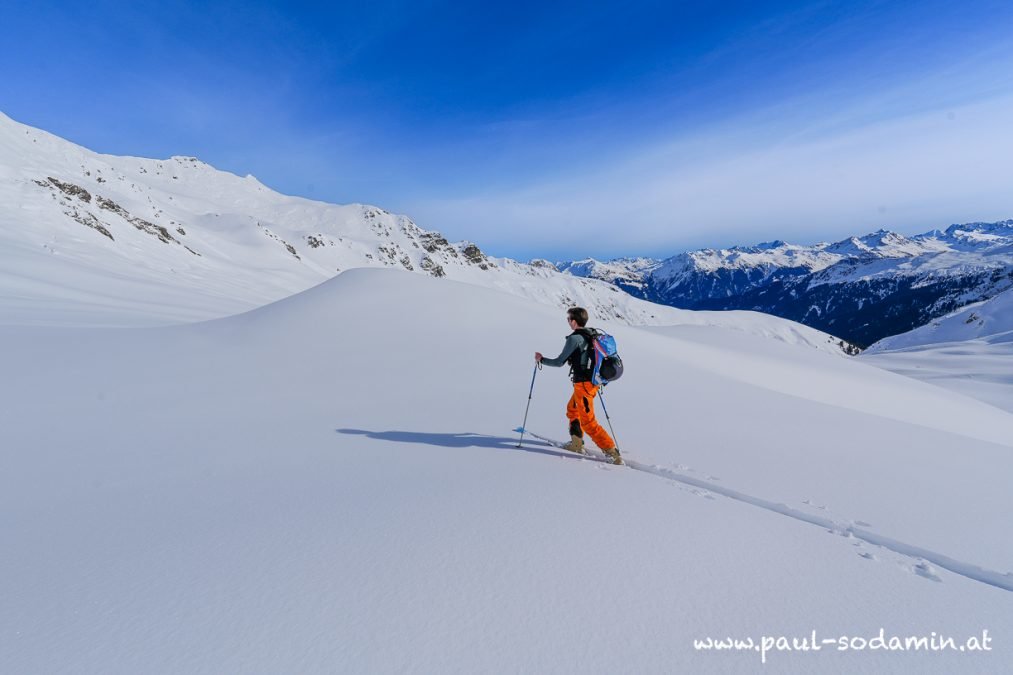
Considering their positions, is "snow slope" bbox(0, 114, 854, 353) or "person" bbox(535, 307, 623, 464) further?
"snow slope" bbox(0, 114, 854, 353)

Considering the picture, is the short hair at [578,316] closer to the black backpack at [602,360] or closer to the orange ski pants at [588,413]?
the black backpack at [602,360]

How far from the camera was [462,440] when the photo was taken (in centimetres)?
715

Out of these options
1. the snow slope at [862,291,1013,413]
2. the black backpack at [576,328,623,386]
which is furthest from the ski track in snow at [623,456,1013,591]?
the snow slope at [862,291,1013,413]

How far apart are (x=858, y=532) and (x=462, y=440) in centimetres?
499

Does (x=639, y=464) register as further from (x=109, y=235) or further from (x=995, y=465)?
(x=109, y=235)

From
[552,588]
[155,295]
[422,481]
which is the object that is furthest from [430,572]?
[155,295]


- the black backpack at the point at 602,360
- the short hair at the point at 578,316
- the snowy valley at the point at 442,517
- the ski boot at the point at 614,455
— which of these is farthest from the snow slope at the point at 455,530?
the short hair at the point at 578,316

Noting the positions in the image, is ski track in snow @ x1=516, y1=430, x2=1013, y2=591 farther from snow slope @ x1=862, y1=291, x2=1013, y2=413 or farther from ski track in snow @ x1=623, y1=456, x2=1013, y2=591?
snow slope @ x1=862, y1=291, x2=1013, y2=413

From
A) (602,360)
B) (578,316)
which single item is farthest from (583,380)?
(578,316)

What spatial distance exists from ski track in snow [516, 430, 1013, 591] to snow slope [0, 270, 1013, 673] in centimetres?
3

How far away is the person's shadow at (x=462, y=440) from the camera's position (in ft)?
22.4

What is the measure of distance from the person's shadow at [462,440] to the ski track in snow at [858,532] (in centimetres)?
94

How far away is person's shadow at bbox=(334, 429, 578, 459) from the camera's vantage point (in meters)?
6.84

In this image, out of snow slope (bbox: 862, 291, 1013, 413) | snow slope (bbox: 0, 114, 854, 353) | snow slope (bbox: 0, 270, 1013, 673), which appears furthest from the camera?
snow slope (bbox: 862, 291, 1013, 413)
